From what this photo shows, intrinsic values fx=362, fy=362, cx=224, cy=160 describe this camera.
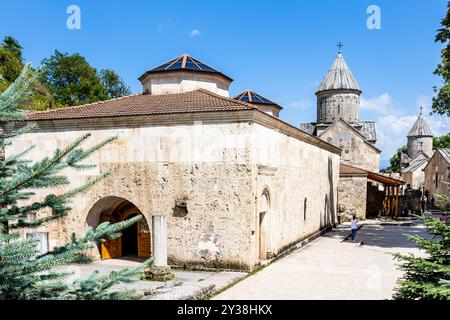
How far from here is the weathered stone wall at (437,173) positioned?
1522 inches

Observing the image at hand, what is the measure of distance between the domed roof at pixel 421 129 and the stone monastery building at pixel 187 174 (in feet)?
183

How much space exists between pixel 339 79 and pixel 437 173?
15.5m

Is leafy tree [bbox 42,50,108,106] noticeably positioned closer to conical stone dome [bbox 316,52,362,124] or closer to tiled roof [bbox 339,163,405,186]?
conical stone dome [bbox 316,52,362,124]

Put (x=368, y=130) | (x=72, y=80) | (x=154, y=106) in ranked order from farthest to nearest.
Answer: (x=72, y=80)
(x=368, y=130)
(x=154, y=106)

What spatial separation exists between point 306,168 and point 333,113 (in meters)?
25.0

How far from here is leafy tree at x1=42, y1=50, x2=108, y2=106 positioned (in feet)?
150

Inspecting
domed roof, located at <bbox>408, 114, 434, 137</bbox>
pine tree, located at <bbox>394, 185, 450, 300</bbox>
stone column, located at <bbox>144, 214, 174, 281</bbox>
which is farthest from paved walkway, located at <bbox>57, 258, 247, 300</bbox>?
domed roof, located at <bbox>408, 114, 434, 137</bbox>

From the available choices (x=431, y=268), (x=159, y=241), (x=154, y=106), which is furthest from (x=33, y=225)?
(x=154, y=106)

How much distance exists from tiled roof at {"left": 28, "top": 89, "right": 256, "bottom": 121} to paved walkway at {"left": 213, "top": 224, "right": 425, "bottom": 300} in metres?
5.30

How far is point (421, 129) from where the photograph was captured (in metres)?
62.0

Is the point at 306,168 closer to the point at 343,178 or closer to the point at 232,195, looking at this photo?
the point at 232,195

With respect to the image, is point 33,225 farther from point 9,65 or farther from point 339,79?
point 339,79

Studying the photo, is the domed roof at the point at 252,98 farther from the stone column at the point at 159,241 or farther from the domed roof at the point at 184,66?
the stone column at the point at 159,241

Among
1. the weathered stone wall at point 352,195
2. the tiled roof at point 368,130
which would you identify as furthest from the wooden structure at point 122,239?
the tiled roof at point 368,130
